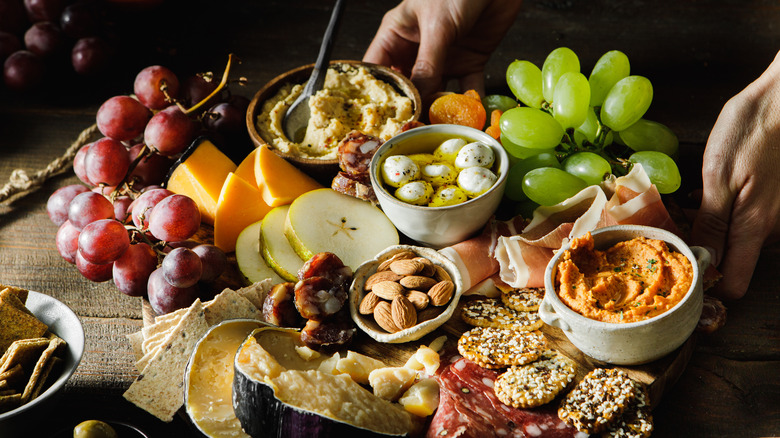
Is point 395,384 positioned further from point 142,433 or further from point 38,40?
point 38,40

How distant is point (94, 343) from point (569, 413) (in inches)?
40.7

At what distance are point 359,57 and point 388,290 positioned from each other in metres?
1.21

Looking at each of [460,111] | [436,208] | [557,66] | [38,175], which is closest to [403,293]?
[436,208]

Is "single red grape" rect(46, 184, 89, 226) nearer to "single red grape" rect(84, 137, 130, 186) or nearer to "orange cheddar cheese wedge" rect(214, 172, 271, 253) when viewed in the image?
"single red grape" rect(84, 137, 130, 186)

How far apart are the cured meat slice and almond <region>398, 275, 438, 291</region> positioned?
19 centimetres

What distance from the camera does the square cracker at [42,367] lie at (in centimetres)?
119

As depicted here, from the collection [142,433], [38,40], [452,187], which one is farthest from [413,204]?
[38,40]

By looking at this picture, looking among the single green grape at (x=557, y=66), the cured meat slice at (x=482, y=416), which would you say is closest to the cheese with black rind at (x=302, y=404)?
the cured meat slice at (x=482, y=416)

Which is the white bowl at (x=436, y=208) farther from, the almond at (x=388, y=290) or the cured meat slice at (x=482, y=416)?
the cured meat slice at (x=482, y=416)

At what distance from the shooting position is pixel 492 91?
216 centimetres

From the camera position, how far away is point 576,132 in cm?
162

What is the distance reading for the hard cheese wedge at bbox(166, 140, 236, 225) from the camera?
64.0 inches

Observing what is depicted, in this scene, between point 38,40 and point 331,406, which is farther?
point 38,40

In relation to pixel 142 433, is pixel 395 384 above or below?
above
